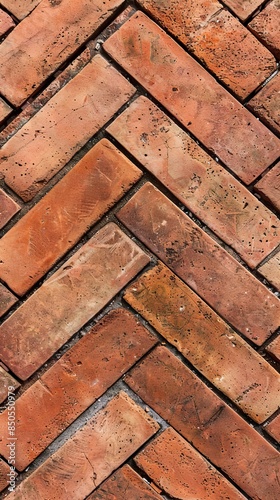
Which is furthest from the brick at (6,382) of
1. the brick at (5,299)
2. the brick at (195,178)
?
the brick at (195,178)

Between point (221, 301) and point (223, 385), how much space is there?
0.24 m

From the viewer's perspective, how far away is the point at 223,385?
1.33 meters

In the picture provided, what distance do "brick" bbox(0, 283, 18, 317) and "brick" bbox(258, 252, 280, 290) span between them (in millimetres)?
703

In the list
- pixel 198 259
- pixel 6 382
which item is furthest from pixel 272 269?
pixel 6 382

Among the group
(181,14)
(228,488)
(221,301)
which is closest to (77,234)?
(221,301)

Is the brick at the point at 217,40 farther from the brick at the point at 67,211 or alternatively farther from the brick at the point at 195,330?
the brick at the point at 195,330

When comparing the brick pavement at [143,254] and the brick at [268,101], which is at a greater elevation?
the brick at [268,101]

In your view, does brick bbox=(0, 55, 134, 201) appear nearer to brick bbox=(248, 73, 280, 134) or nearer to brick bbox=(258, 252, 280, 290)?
brick bbox=(248, 73, 280, 134)

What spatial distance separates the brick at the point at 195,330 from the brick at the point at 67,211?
0.23 meters

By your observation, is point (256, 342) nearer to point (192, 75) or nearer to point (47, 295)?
point (47, 295)

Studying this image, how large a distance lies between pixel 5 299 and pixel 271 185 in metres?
0.82

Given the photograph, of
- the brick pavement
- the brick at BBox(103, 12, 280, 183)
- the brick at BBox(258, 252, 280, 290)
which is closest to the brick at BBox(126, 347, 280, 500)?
the brick pavement

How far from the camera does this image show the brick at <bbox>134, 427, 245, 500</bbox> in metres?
1.32

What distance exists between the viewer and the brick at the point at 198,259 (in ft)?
4.32
